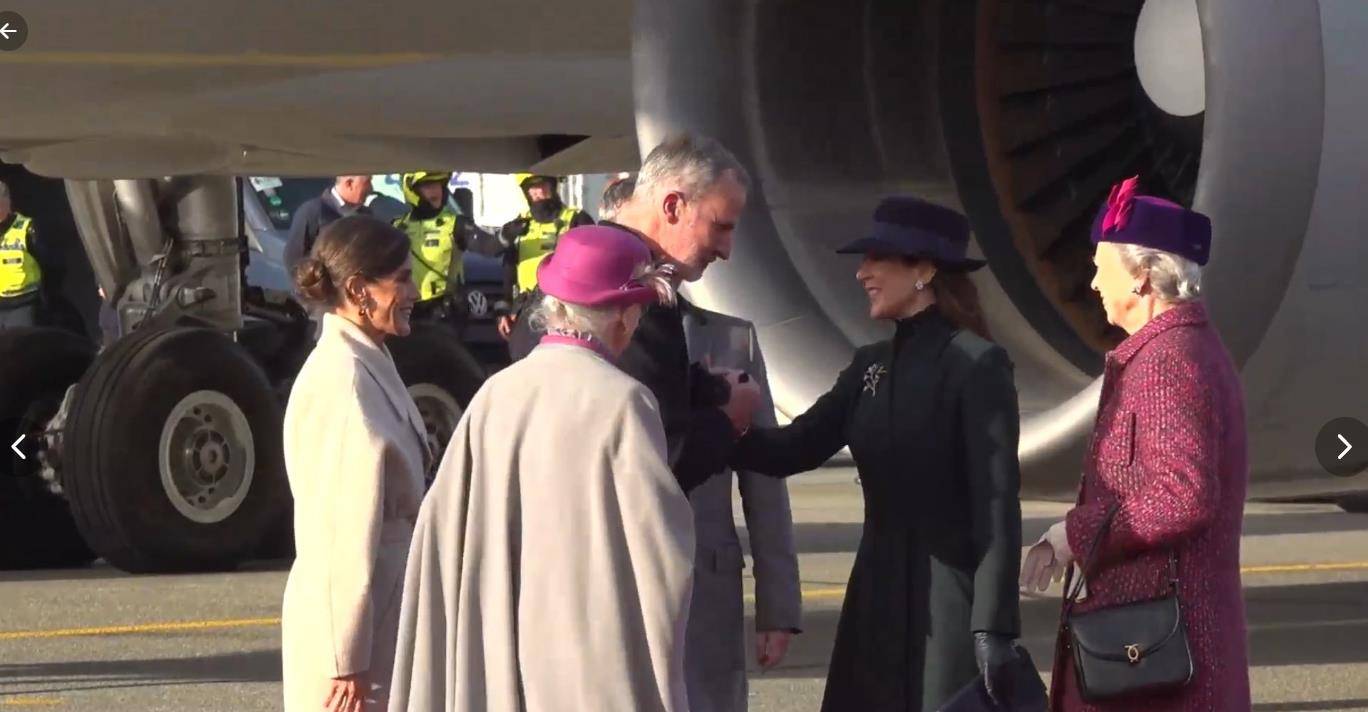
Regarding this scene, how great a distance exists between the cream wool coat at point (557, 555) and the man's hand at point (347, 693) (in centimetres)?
75

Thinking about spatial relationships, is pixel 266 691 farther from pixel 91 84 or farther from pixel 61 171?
pixel 61 171

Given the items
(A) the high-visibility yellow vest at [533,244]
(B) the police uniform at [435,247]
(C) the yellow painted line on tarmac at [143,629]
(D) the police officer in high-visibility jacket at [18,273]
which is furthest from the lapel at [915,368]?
(D) the police officer in high-visibility jacket at [18,273]

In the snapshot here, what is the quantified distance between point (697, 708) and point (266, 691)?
3.13 meters

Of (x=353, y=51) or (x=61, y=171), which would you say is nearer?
(x=353, y=51)

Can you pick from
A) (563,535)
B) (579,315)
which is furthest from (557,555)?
(579,315)

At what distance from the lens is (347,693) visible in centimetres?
469

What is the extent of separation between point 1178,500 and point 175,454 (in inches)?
272

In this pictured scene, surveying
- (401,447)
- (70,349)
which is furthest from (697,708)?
(70,349)

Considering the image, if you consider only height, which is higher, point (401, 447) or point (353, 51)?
point (353, 51)

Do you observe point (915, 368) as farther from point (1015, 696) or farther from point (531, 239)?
point (531, 239)

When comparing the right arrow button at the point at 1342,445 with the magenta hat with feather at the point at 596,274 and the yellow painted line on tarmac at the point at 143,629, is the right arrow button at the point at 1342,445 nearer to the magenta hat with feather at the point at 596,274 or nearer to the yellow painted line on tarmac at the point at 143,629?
the magenta hat with feather at the point at 596,274

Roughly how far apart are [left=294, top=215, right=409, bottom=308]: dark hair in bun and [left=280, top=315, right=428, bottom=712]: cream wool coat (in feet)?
0.37

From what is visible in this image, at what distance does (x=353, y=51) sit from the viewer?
8648mm

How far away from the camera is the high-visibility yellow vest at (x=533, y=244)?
14164 mm
